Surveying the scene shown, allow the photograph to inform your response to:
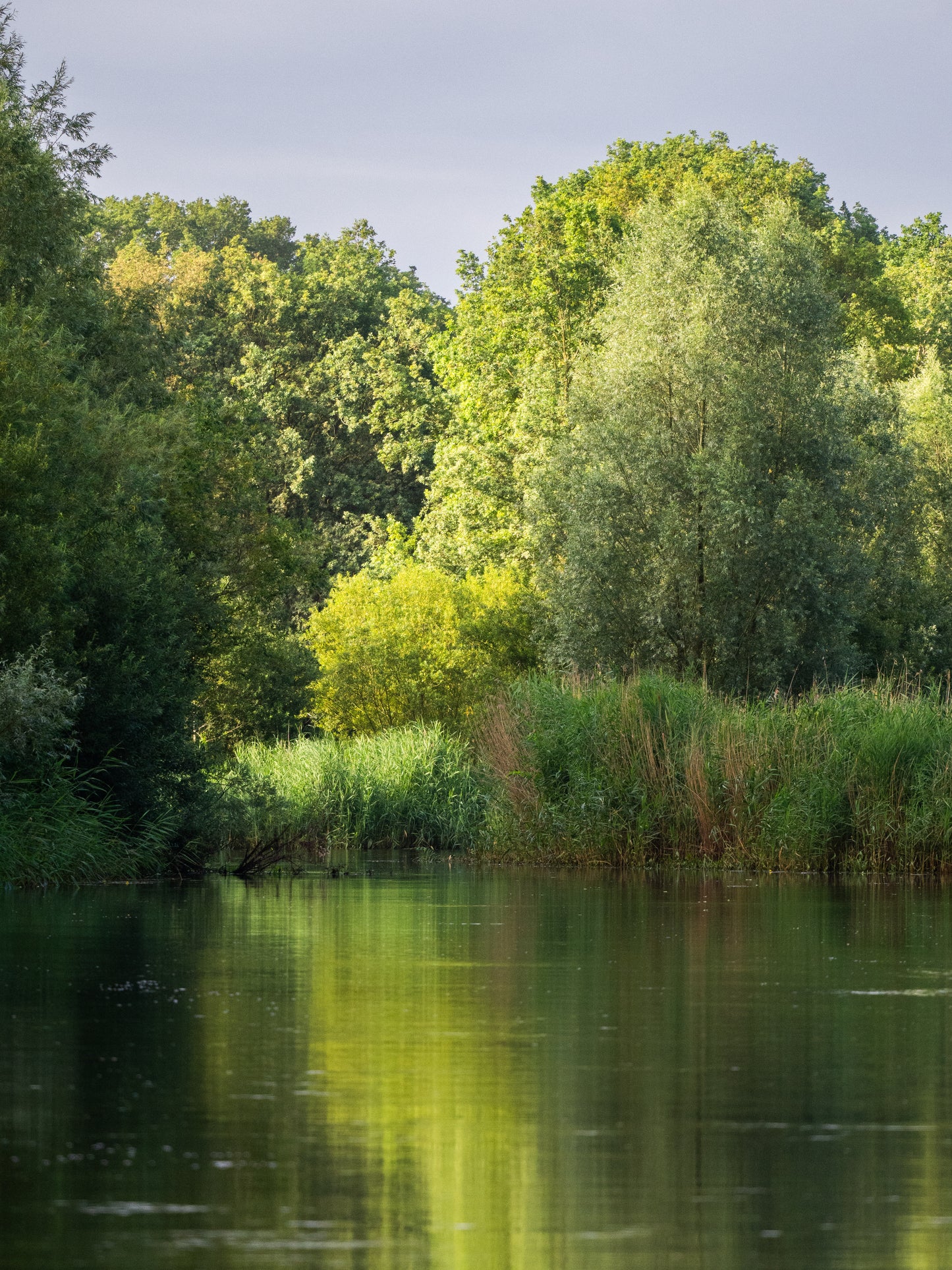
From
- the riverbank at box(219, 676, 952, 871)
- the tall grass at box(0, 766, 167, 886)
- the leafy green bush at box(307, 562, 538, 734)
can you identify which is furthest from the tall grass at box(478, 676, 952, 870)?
the leafy green bush at box(307, 562, 538, 734)

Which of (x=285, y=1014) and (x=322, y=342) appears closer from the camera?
(x=285, y=1014)

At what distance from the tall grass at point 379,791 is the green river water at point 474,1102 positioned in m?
18.8

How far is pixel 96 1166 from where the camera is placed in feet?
20.4

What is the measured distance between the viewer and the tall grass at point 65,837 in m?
22.5

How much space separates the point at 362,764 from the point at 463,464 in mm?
22907

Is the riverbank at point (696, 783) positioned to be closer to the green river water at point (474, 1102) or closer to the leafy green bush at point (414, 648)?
the green river water at point (474, 1102)

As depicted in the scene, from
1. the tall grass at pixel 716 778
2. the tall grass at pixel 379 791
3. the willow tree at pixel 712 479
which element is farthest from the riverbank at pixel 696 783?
the willow tree at pixel 712 479

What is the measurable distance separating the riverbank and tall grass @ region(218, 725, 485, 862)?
2736 mm

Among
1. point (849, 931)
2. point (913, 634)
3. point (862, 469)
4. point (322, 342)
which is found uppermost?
point (322, 342)

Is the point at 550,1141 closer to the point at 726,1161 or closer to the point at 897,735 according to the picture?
the point at 726,1161

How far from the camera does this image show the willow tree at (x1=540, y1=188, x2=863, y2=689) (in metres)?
43.4

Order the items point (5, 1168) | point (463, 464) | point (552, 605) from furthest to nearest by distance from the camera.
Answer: point (463, 464)
point (552, 605)
point (5, 1168)

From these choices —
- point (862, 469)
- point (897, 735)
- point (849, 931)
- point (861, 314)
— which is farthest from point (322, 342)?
point (849, 931)

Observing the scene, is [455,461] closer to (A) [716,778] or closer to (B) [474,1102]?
(A) [716,778]
